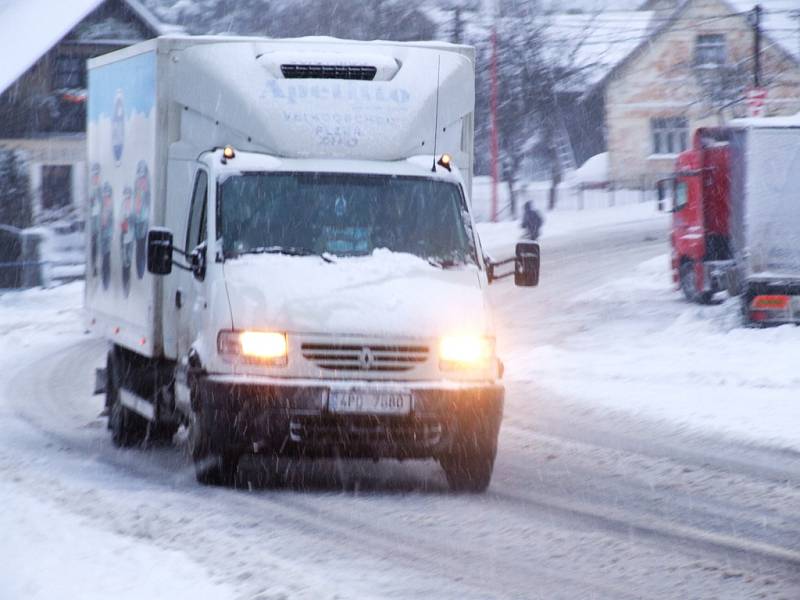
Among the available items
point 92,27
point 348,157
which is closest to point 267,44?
→ point 348,157

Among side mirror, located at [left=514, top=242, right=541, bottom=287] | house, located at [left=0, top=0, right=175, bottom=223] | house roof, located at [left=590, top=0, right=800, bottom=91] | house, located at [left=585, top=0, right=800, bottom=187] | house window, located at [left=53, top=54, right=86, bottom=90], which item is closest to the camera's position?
side mirror, located at [left=514, top=242, right=541, bottom=287]

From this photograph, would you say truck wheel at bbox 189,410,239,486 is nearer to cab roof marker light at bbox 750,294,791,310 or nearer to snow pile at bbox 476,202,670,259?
cab roof marker light at bbox 750,294,791,310

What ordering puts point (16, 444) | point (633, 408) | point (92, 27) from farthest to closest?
point (92, 27), point (633, 408), point (16, 444)

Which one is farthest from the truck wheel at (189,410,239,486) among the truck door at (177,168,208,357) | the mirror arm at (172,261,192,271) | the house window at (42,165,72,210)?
the house window at (42,165,72,210)

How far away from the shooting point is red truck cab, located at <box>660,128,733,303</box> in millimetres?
27094

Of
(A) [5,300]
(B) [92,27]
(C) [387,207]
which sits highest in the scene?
(B) [92,27]

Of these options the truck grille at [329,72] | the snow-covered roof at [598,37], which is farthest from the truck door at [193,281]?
the snow-covered roof at [598,37]

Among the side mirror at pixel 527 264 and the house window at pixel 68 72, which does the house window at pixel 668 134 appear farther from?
the side mirror at pixel 527 264

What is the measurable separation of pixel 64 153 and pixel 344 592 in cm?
4802

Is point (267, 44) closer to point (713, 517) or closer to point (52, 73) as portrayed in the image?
point (713, 517)

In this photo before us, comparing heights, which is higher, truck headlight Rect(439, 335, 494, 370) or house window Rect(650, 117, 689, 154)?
house window Rect(650, 117, 689, 154)

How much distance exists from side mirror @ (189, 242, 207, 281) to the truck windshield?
174 millimetres

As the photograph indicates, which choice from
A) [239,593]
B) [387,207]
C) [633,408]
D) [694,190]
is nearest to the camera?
[239,593]

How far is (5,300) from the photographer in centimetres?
3494
